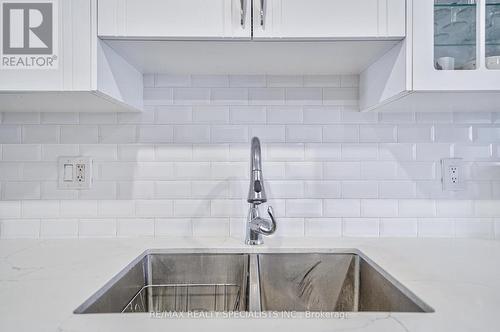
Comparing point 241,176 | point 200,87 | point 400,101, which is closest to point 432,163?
point 400,101

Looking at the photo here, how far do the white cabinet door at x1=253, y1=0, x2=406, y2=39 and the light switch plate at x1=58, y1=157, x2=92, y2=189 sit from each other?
0.75 m

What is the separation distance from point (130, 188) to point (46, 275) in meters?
0.45

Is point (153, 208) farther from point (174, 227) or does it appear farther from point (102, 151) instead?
point (102, 151)

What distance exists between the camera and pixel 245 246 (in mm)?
1102

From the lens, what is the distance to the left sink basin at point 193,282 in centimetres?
106

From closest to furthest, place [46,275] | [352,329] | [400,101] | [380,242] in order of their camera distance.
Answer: [352,329]
[46,275]
[400,101]
[380,242]

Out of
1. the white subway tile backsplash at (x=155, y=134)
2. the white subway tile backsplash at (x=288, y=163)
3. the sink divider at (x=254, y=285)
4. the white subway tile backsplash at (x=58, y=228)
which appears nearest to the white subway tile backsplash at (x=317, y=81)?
the white subway tile backsplash at (x=288, y=163)

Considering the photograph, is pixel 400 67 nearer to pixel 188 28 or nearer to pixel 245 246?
pixel 188 28

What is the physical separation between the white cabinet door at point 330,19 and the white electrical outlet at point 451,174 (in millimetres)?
558

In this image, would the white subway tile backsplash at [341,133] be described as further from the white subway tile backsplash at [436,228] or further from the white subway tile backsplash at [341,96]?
the white subway tile backsplash at [436,228]

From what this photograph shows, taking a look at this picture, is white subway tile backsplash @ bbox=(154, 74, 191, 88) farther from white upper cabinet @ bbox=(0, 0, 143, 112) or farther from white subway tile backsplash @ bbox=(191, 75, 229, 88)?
white upper cabinet @ bbox=(0, 0, 143, 112)

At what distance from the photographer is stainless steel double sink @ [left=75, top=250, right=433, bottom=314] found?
105 cm

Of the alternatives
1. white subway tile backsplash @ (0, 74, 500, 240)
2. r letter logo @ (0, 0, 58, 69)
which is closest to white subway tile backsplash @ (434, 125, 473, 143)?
white subway tile backsplash @ (0, 74, 500, 240)

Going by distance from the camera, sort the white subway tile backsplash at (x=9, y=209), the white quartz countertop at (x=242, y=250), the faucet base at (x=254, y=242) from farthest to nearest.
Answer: the white subway tile backsplash at (x=9, y=209) → the faucet base at (x=254, y=242) → the white quartz countertop at (x=242, y=250)
